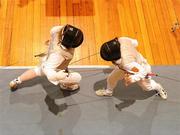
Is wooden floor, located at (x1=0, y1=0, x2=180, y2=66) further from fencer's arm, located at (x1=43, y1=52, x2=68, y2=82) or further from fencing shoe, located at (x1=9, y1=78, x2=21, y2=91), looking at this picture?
fencer's arm, located at (x1=43, y1=52, x2=68, y2=82)

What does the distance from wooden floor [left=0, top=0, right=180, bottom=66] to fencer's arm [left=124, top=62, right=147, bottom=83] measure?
53 cm

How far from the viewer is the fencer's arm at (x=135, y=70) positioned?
68.6 inches

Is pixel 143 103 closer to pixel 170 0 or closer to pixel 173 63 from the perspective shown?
pixel 173 63

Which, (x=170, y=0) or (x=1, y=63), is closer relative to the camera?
(x=1, y=63)

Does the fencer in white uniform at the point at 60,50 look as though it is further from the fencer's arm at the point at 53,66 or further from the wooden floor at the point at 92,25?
the wooden floor at the point at 92,25

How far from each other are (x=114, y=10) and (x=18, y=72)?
2.89 ft

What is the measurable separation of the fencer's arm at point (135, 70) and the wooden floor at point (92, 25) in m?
0.53

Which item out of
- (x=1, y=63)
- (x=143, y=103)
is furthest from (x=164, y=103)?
(x=1, y=63)

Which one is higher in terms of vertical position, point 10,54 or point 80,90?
point 10,54

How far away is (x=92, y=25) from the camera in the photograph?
96.6 inches

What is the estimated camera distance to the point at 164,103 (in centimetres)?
209

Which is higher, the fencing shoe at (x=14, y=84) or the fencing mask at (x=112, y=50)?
the fencing mask at (x=112, y=50)

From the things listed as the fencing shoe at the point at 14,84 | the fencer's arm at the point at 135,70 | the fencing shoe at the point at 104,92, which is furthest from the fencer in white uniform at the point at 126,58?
the fencing shoe at the point at 14,84

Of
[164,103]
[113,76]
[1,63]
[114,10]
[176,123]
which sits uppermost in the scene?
[114,10]
